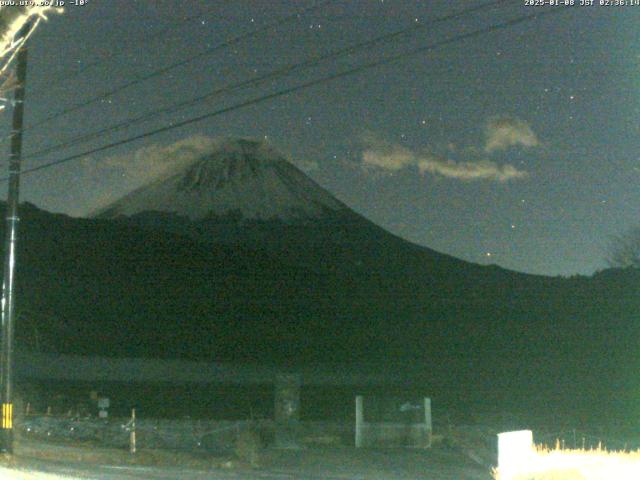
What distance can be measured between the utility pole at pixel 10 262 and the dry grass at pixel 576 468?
917 cm

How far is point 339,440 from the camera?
82.2 ft

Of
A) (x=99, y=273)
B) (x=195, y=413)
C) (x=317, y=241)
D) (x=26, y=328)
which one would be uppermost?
(x=317, y=241)

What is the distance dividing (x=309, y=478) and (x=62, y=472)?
418 centimetres

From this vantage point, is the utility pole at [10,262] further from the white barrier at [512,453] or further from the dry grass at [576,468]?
the white barrier at [512,453]

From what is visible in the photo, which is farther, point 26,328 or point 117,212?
point 117,212

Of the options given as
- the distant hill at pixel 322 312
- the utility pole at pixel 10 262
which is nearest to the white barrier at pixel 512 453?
the utility pole at pixel 10 262

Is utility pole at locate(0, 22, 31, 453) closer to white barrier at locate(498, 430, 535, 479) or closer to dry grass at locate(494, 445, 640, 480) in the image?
dry grass at locate(494, 445, 640, 480)

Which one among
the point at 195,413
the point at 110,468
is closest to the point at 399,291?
the point at 195,413

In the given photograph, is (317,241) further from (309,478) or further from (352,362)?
(309,478)

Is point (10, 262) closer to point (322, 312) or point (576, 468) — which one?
point (576, 468)

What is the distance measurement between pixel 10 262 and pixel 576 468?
1110cm

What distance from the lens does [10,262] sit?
58.0 feet

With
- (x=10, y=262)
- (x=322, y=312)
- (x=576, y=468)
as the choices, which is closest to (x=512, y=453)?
(x=576, y=468)

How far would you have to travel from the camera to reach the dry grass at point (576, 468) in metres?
12.6
